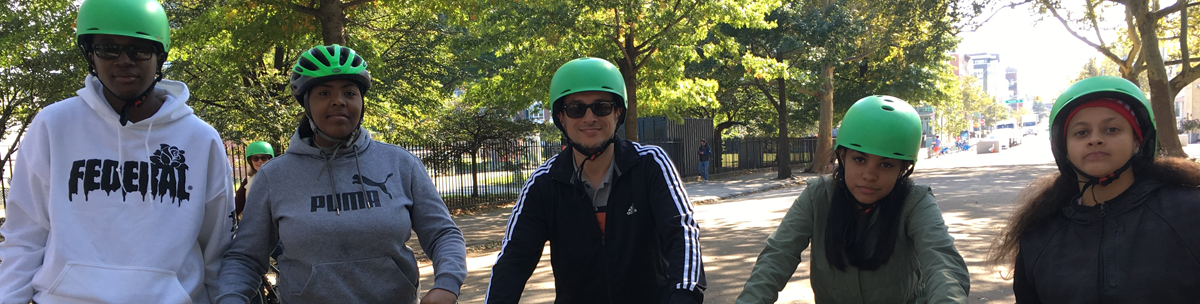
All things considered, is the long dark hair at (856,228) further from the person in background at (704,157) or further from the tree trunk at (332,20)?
the person in background at (704,157)

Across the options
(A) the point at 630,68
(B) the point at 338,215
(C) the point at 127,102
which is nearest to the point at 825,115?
(A) the point at 630,68

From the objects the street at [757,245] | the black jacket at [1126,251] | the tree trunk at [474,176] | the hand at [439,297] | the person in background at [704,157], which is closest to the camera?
the black jacket at [1126,251]

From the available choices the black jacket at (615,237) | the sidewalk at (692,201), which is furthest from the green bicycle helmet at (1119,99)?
the sidewalk at (692,201)

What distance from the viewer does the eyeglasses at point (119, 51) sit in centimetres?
221

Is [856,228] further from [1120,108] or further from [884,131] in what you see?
[1120,108]

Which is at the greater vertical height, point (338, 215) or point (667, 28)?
point (667, 28)

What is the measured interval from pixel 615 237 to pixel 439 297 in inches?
23.2

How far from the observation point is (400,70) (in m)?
21.8

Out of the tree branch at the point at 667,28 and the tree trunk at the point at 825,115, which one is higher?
the tree branch at the point at 667,28

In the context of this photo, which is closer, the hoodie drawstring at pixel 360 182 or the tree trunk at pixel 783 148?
the hoodie drawstring at pixel 360 182

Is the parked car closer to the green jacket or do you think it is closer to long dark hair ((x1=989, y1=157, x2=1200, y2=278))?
long dark hair ((x1=989, y1=157, x2=1200, y2=278))

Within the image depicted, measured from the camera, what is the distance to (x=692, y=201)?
58.1ft

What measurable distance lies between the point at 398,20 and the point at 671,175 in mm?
19057

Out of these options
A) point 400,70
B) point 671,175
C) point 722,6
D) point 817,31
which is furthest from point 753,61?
point 671,175
